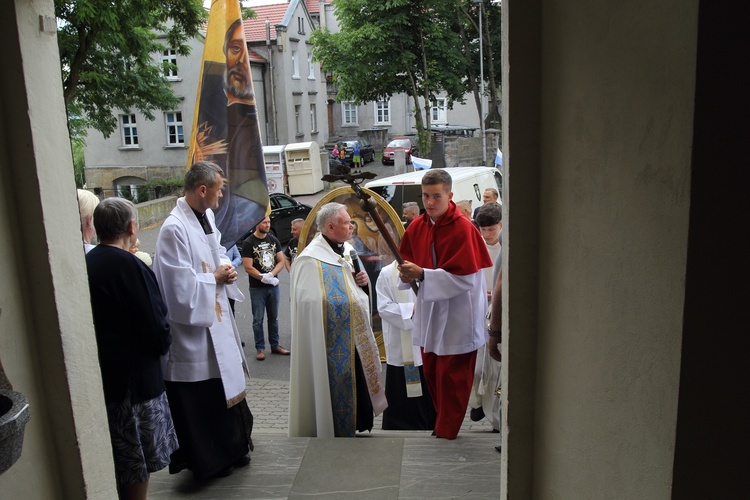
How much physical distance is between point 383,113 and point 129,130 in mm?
19042

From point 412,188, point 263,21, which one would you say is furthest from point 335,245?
point 263,21

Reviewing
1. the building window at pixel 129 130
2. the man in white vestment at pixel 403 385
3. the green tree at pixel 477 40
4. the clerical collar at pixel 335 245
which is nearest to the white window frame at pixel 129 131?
the building window at pixel 129 130

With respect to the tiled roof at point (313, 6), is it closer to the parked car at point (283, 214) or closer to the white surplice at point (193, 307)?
the parked car at point (283, 214)

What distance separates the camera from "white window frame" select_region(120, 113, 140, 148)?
28.3 meters

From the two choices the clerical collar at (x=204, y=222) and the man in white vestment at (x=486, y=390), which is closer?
the clerical collar at (x=204, y=222)

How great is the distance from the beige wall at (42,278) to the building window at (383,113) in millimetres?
41425

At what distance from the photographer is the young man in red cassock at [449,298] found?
444 cm

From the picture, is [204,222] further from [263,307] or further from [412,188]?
[412,188]

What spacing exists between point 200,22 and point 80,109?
570 cm

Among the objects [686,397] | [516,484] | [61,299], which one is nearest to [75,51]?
[61,299]

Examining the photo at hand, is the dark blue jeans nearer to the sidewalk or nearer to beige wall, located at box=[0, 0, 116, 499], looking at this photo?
the sidewalk

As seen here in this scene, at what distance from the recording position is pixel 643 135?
1.54 m

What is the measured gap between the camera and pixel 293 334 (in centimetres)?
475

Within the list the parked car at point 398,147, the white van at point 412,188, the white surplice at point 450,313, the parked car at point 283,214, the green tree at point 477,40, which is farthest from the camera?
the parked car at point 398,147
